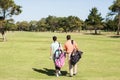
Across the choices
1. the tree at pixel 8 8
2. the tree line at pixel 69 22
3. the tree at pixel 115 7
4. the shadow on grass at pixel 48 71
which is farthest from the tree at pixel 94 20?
the shadow on grass at pixel 48 71

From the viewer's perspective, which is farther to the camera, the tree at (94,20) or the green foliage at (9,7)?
the tree at (94,20)

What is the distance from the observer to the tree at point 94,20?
428 feet

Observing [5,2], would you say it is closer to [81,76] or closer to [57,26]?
[81,76]

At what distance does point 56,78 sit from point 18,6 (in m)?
47.4

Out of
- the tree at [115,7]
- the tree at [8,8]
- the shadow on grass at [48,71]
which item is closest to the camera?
the shadow on grass at [48,71]

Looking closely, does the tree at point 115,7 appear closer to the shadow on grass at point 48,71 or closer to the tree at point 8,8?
the tree at point 8,8

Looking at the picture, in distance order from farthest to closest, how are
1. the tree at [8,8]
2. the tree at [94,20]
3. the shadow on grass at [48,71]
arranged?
the tree at [94,20] < the tree at [8,8] < the shadow on grass at [48,71]

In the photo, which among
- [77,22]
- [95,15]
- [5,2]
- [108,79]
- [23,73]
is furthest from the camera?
[77,22]

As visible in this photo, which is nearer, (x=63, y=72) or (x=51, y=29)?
(x=63, y=72)

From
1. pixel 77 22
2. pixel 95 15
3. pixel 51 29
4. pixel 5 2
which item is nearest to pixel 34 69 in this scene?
pixel 5 2

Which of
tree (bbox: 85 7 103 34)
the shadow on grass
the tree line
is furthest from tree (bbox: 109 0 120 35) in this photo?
the shadow on grass

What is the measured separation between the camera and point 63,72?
1688 centimetres

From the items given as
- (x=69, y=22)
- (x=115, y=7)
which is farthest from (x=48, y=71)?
(x=69, y=22)

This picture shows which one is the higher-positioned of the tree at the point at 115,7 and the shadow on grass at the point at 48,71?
the tree at the point at 115,7
